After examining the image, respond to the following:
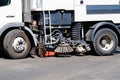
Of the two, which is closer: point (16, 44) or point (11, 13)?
point (16, 44)

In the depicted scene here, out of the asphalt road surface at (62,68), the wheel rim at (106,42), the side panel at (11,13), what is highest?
the side panel at (11,13)

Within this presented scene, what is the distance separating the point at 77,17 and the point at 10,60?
311 centimetres

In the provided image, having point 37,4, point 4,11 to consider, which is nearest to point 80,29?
point 37,4

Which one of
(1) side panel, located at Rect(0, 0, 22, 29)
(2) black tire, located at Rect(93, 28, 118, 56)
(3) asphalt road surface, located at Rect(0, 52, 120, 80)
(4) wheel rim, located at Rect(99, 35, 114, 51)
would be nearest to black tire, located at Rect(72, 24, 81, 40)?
(2) black tire, located at Rect(93, 28, 118, 56)

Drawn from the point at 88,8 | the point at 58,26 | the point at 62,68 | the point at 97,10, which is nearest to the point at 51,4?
the point at 58,26

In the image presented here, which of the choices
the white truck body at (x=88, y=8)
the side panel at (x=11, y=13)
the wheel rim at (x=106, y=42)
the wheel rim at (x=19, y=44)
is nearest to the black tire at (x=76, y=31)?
the white truck body at (x=88, y=8)

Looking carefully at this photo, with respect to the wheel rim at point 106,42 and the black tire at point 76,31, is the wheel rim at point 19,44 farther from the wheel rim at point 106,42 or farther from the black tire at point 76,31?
the wheel rim at point 106,42

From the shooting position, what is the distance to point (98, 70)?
1301 cm

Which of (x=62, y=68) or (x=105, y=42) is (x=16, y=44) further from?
(x=105, y=42)

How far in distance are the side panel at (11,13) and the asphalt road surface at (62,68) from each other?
1.44 meters

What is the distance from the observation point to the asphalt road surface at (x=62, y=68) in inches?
466

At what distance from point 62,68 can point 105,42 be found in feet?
14.3

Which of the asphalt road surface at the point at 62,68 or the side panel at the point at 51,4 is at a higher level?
the side panel at the point at 51,4

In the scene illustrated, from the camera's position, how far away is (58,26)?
1691cm
